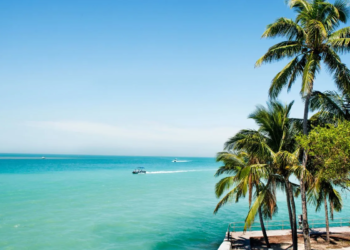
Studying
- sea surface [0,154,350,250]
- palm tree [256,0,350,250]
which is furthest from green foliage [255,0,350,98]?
sea surface [0,154,350,250]

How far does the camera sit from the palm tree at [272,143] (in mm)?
11008

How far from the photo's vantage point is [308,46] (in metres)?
10.9

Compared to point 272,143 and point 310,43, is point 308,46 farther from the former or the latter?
point 272,143

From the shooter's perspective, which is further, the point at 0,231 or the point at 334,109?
the point at 0,231

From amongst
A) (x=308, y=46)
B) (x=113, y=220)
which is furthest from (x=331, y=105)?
(x=113, y=220)

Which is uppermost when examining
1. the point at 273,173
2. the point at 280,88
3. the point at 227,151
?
the point at 280,88

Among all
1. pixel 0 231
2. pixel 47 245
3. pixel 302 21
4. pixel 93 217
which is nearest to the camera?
pixel 302 21

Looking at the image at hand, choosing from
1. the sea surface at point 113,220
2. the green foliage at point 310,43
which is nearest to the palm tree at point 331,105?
the green foliage at point 310,43

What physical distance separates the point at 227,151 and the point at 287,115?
3.52 m

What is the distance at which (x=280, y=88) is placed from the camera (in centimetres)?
1168

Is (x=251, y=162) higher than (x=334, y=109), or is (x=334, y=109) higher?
(x=334, y=109)

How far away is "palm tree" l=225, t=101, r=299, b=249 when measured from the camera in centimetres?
1101

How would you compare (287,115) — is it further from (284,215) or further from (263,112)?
(284,215)

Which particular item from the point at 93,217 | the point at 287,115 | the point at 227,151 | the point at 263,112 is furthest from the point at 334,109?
the point at 93,217
